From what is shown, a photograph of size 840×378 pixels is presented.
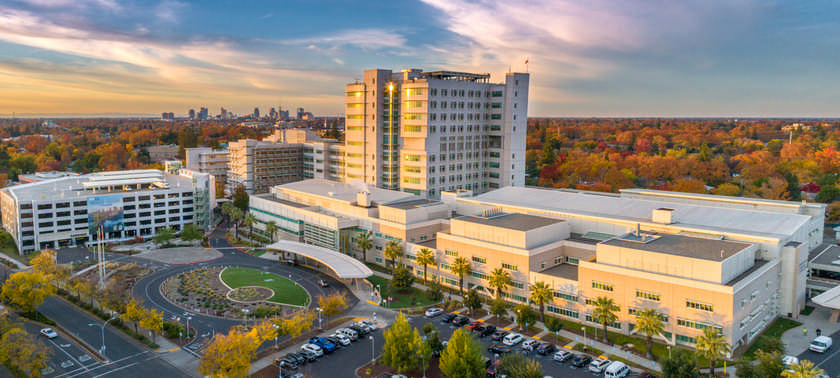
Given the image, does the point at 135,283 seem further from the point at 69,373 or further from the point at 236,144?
the point at 236,144

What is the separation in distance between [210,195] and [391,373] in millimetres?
83837

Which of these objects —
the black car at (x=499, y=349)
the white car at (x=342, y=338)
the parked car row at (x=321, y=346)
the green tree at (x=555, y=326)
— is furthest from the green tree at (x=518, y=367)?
the parked car row at (x=321, y=346)

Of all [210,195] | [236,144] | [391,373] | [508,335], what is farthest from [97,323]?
[236,144]

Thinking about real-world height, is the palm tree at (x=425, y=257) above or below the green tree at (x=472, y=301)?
above

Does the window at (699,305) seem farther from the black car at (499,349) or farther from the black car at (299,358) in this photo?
the black car at (299,358)

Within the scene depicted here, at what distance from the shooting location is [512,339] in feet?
189

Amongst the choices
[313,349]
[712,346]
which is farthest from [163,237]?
[712,346]

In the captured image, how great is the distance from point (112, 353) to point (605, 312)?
49932 millimetres

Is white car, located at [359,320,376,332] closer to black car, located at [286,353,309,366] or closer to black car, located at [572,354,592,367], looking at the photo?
black car, located at [286,353,309,366]

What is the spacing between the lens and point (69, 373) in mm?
51469

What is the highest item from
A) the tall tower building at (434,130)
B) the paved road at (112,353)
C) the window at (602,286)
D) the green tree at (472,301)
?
the tall tower building at (434,130)

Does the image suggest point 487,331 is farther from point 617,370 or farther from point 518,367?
point 617,370

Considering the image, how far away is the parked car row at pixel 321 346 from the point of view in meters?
51.9

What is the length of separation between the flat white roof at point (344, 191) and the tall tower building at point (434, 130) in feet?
25.6
